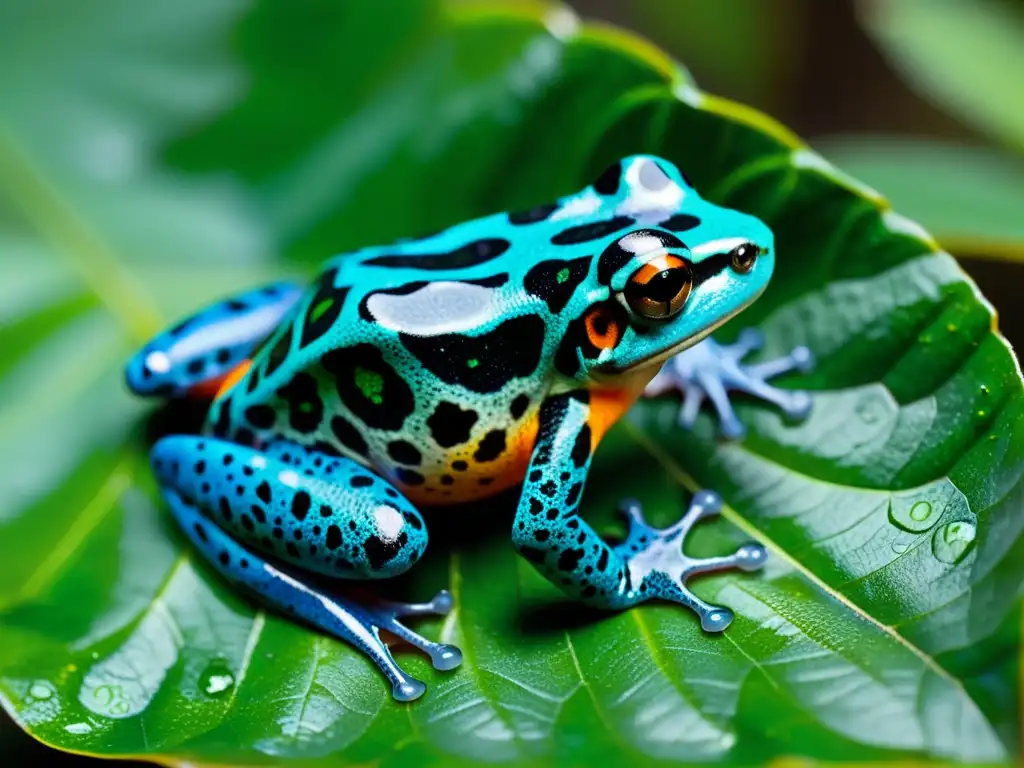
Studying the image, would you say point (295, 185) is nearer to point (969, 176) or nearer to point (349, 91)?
point (349, 91)

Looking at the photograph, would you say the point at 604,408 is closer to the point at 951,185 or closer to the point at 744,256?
the point at 744,256

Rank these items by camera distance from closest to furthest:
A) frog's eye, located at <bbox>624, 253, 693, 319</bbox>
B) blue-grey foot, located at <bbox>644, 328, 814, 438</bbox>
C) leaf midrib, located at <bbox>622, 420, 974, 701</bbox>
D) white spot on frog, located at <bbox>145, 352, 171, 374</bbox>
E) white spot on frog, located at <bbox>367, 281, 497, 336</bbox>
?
leaf midrib, located at <bbox>622, 420, 974, 701</bbox> < frog's eye, located at <bbox>624, 253, 693, 319</bbox> < white spot on frog, located at <bbox>367, 281, 497, 336</bbox> < blue-grey foot, located at <bbox>644, 328, 814, 438</bbox> < white spot on frog, located at <bbox>145, 352, 171, 374</bbox>

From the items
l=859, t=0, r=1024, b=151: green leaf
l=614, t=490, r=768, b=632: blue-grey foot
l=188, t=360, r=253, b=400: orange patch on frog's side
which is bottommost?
l=614, t=490, r=768, b=632: blue-grey foot

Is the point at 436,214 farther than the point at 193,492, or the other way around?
the point at 436,214

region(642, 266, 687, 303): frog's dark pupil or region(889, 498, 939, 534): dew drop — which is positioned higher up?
region(642, 266, 687, 303): frog's dark pupil

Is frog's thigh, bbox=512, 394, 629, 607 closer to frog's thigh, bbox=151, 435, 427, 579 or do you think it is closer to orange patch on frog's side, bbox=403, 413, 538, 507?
orange patch on frog's side, bbox=403, 413, 538, 507

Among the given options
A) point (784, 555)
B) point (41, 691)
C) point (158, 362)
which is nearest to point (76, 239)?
point (158, 362)

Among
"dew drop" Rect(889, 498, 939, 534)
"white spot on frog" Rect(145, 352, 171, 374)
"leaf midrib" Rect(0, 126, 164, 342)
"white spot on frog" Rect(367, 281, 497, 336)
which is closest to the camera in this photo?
"dew drop" Rect(889, 498, 939, 534)

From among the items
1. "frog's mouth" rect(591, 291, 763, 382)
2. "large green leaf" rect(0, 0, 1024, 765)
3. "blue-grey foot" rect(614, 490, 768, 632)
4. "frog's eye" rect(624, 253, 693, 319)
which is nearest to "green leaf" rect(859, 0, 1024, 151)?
"large green leaf" rect(0, 0, 1024, 765)

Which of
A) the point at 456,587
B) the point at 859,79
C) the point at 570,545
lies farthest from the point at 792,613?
the point at 859,79
